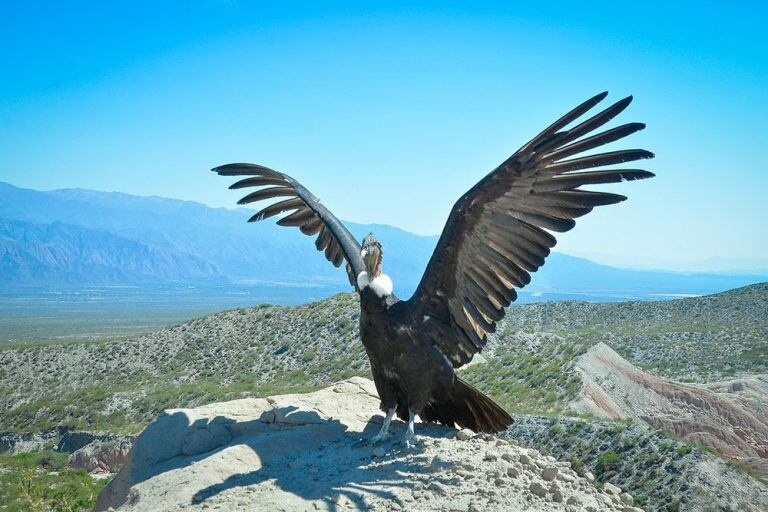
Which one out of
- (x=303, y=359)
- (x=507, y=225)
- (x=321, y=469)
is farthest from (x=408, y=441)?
(x=303, y=359)

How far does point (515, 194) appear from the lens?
7.20 m

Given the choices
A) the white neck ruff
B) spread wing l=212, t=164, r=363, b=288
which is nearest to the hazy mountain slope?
spread wing l=212, t=164, r=363, b=288

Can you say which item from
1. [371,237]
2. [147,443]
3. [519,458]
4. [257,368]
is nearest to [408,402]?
[519,458]

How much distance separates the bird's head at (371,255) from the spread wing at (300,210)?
614 millimetres

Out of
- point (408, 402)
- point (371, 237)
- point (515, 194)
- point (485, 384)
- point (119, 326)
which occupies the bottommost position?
point (119, 326)

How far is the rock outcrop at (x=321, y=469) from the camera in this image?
20.3ft

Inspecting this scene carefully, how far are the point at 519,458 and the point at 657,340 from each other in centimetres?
3246

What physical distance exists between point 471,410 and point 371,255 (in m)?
2.62

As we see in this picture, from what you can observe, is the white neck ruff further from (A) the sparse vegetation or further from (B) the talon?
(A) the sparse vegetation

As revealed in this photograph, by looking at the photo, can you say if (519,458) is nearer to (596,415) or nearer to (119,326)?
Answer: (596,415)

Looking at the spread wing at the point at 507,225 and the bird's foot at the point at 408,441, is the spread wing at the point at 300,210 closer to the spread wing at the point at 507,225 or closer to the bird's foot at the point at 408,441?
the spread wing at the point at 507,225

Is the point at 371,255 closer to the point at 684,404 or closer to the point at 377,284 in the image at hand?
the point at 377,284

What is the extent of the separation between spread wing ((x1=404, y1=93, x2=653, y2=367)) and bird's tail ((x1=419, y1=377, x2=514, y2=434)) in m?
0.48

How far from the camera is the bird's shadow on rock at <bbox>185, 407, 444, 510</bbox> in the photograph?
251 inches
